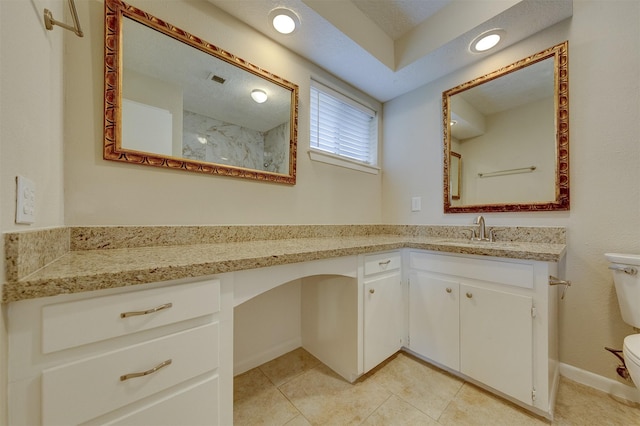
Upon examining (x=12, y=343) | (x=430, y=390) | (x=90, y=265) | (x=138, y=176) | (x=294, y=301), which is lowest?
(x=430, y=390)

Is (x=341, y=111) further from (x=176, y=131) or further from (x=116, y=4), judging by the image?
(x=116, y=4)

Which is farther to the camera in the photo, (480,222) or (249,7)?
(480,222)

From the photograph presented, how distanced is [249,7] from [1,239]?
154cm

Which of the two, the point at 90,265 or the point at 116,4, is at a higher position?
the point at 116,4

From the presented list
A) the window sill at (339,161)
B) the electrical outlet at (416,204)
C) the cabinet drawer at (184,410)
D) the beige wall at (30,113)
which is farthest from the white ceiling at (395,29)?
the cabinet drawer at (184,410)

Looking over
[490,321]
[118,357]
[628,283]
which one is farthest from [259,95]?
[628,283]

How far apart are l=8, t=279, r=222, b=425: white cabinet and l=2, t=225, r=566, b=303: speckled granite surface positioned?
0.05 metres

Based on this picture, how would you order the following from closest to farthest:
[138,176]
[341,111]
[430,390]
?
[138,176], [430,390], [341,111]

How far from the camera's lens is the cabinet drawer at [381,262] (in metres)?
1.38

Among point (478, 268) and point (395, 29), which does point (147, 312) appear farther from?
point (395, 29)

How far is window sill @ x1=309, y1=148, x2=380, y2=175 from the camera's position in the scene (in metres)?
1.83

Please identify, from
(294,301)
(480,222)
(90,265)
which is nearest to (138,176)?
(90,265)

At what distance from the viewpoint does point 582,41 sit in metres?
1.40

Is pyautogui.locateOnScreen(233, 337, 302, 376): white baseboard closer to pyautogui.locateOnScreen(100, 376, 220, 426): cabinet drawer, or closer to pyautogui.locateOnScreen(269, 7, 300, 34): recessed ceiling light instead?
pyautogui.locateOnScreen(100, 376, 220, 426): cabinet drawer
